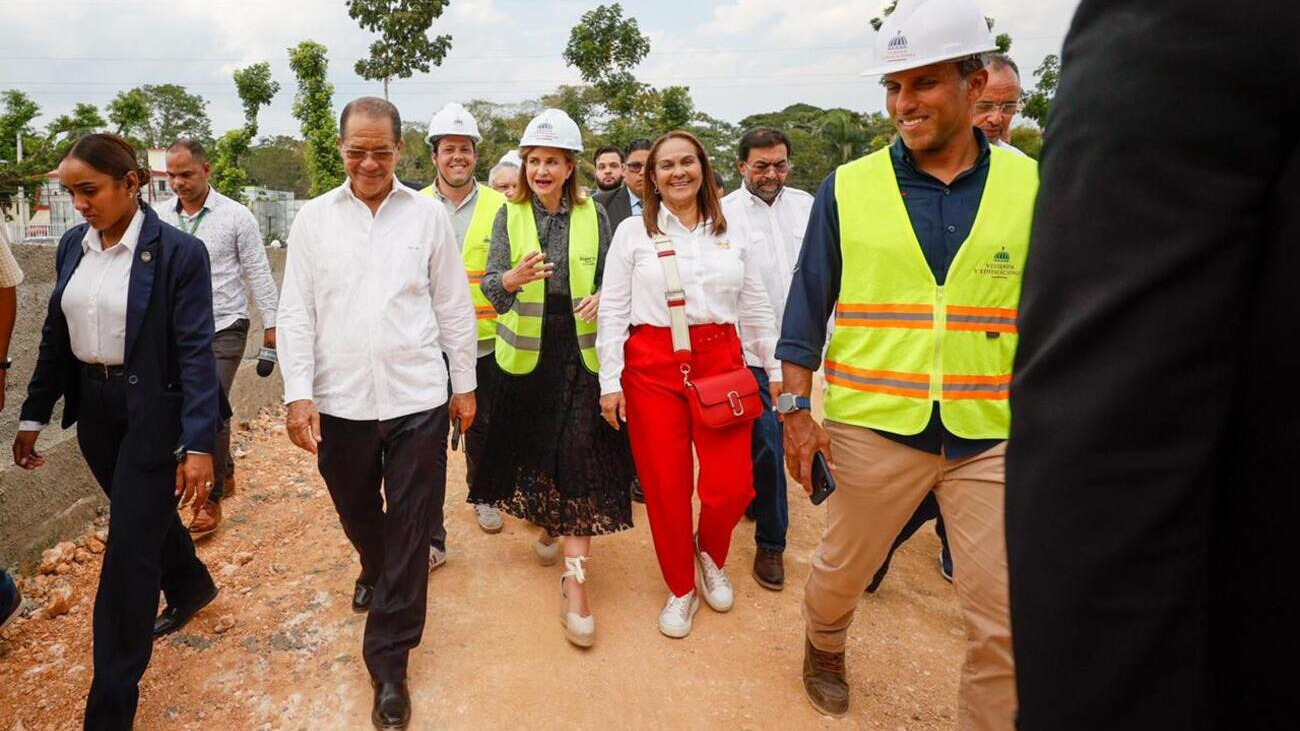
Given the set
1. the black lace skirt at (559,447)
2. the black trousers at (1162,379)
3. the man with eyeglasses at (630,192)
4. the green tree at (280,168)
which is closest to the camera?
the black trousers at (1162,379)

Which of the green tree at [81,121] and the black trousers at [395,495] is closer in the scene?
the black trousers at [395,495]

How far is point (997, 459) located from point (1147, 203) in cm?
184

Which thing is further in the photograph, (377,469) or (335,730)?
(377,469)

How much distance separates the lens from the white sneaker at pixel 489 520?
4.33m

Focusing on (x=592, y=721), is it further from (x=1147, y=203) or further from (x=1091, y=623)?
(x=1147, y=203)

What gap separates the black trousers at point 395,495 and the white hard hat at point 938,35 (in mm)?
2046

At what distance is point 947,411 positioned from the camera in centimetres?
234

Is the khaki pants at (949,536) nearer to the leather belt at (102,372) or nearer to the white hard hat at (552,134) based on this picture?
the white hard hat at (552,134)

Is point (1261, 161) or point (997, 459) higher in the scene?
point (1261, 161)

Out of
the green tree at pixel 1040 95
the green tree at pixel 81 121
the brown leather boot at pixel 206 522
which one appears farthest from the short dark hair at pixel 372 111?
the green tree at pixel 1040 95

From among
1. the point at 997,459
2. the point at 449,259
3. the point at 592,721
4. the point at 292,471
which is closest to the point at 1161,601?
the point at 997,459

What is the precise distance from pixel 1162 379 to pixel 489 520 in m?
4.05

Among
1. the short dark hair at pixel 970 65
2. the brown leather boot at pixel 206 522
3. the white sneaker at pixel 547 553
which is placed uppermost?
the short dark hair at pixel 970 65

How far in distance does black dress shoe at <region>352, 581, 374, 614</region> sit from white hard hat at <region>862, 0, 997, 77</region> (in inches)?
119
